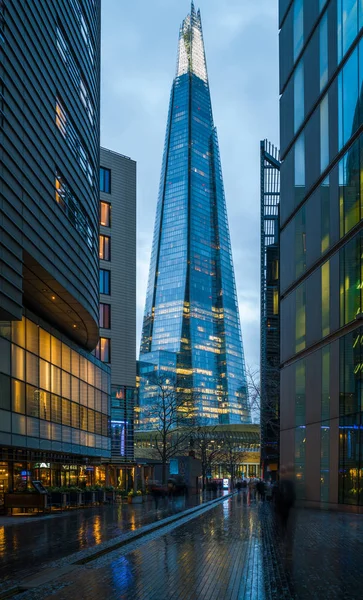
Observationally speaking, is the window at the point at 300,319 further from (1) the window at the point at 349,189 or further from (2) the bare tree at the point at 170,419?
(2) the bare tree at the point at 170,419

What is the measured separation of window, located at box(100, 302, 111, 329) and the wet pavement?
34.8 m

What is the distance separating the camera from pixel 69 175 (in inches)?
1362

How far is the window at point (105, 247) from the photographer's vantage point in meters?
66.8

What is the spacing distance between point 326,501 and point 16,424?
14.8 meters

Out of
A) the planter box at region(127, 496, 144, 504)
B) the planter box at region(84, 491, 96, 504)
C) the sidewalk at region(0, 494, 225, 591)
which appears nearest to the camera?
the sidewalk at region(0, 494, 225, 591)

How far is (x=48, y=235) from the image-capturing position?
29812 mm

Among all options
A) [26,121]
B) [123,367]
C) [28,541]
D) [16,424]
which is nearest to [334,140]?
[26,121]

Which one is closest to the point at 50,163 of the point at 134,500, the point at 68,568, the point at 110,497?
the point at 68,568

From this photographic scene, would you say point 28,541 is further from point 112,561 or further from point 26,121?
point 26,121

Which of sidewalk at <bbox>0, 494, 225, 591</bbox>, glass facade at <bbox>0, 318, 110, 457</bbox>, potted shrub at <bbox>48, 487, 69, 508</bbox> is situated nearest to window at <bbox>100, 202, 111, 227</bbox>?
glass facade at <bbox>0, 318, 110, 457</bbox>

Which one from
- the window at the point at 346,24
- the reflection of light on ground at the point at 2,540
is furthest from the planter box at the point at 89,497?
the window at the point at 346,24

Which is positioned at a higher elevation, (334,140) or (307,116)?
(307,116)

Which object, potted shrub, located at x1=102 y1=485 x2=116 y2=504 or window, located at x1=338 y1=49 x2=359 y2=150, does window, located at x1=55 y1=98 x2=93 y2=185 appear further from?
potted shrub, located at x1=102 y1=485 x2=116 y2=504

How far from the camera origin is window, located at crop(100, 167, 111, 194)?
68.0 m
